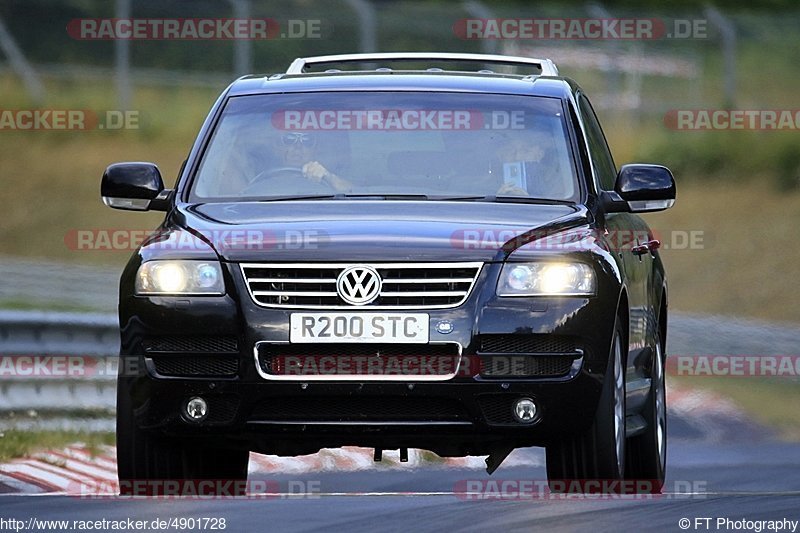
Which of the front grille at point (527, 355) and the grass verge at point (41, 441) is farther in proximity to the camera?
the grass verge at point (41, 441)

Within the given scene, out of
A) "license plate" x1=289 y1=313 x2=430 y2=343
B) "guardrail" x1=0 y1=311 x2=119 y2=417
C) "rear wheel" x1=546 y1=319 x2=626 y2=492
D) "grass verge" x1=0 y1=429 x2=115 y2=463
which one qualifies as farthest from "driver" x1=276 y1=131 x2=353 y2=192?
"guardrail" x1=0 y1=311 x2=119 y2=417

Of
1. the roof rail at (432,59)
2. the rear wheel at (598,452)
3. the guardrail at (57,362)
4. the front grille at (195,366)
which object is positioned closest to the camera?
the front grille at (195,366)

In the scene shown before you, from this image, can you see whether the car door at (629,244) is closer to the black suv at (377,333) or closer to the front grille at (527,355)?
the black suv at (377,333)

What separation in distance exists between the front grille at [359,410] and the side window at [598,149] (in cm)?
183

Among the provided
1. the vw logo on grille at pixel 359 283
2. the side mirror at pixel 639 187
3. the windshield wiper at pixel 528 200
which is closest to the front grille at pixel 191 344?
the vw logo on grille at pixel 359 283

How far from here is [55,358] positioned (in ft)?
Result: 44.7

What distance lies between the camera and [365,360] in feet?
27.5

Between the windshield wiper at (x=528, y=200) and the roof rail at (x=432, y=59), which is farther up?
the roof rail at (x=432, y=59)

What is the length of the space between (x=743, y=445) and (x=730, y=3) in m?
33.8

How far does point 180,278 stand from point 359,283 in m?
0.68

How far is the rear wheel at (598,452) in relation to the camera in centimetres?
859

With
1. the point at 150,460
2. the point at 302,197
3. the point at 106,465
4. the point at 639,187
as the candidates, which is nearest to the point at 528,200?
the point at 639,187

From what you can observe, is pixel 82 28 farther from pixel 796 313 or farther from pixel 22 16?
pixel 796 313

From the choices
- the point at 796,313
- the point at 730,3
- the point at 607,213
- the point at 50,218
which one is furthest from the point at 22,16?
the point at 607,213
